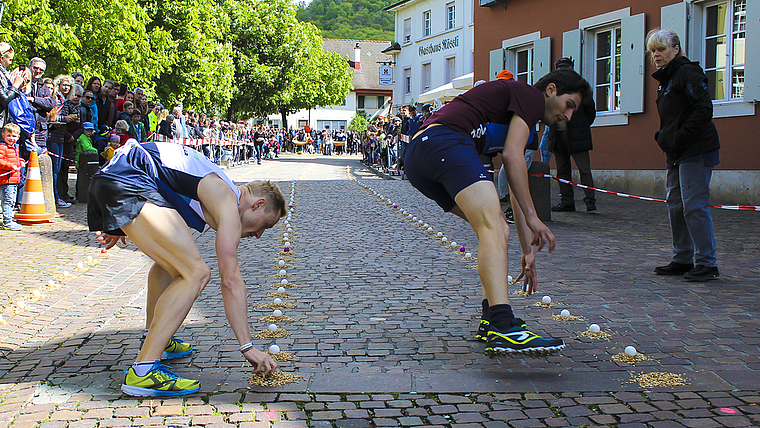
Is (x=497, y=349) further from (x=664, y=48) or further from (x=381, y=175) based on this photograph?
(x=381, y=175)

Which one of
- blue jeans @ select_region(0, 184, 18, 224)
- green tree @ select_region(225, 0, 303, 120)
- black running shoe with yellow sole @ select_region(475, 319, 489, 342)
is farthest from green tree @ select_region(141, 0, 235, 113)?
black running shoe with yellow sole @ select_region(475, 319, 489, 342)

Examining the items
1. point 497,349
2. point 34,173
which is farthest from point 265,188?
point 34,173

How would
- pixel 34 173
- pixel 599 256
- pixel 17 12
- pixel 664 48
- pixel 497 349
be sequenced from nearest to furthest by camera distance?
pixel 497 349
pixel 664 48
pixel 599 256
pixel 34 173
pixel 17 12

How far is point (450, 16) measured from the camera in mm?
41906

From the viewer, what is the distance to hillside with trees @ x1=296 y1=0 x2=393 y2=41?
301 ft

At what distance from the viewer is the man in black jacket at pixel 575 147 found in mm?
11023

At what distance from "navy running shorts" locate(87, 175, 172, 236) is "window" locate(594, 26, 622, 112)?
43.7ft

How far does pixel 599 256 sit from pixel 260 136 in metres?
28.2

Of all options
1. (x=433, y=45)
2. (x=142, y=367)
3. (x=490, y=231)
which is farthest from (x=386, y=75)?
(x=142, y=367)

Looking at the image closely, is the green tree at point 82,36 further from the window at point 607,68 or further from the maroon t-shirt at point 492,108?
the maroon t-shirt at point 492,108

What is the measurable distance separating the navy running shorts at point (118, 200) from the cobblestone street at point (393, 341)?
83 cm

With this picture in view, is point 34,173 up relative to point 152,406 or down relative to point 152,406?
up

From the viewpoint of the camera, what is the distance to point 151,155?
367 centimetres

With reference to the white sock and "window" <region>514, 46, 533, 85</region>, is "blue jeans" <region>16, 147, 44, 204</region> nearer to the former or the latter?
the white sock
